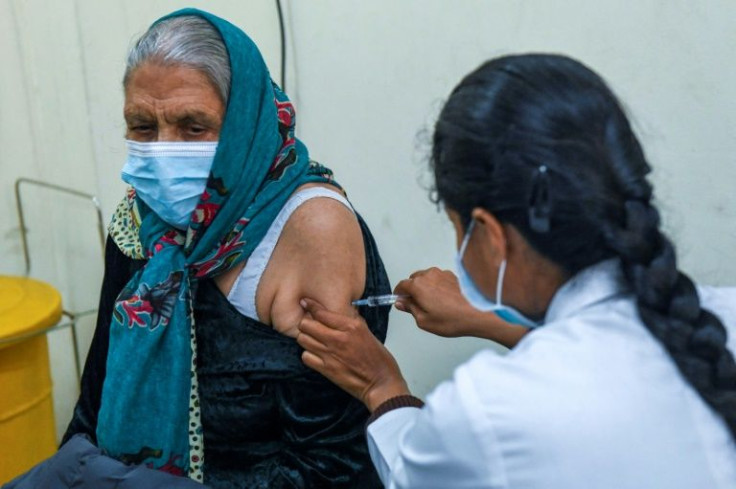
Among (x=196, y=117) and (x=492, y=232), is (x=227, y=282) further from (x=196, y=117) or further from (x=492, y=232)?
(x=492, y=232)

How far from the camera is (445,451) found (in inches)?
35.3

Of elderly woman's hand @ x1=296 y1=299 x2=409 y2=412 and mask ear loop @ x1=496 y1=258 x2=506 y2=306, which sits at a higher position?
mask ear loop @ x1=496 y1=258 x2=506 y2=306

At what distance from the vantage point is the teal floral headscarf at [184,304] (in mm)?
1394

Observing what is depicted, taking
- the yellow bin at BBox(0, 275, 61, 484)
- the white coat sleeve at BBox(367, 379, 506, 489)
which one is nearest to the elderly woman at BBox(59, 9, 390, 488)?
the white coat sleeve at BBox(367, 379, 506, 489)

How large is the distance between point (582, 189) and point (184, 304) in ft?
2.61

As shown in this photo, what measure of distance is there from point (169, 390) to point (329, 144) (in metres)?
0.99

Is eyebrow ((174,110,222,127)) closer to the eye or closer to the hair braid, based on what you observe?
the eye

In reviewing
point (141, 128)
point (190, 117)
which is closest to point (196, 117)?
point (190, 117)

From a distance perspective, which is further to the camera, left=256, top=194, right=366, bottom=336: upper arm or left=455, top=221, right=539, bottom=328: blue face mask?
left=256, top=194, right=366, bottom=336: upper arm

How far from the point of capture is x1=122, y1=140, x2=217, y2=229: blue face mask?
1367 millimetres

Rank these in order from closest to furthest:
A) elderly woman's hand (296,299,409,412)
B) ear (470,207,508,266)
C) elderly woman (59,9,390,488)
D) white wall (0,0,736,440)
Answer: ear (470,207,508,266)
elderly woman's hand (296,299,409,412)
elderly woman (59,9,390,488)
white wall (0,0,736,440)

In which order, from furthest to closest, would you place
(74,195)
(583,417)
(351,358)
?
1. (74,195)
2. (351,358)
3. (583,417)

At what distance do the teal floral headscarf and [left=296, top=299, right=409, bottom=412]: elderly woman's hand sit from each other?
22 cm

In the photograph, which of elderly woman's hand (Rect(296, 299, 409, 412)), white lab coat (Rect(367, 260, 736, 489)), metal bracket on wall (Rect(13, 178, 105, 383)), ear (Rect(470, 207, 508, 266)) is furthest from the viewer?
metal bracket on wall (Rect(13, 178, 105, 383))
